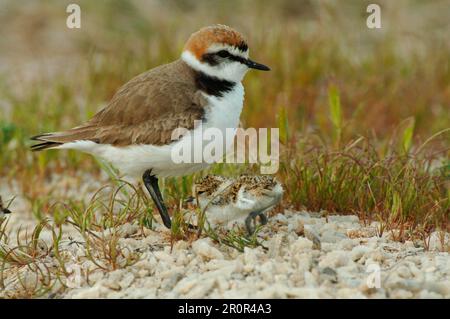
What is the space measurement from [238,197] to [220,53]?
100cm

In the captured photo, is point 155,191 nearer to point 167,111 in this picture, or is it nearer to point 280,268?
point 167,111

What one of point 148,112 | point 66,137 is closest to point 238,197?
point 148,112

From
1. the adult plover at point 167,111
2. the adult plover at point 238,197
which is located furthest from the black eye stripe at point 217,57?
the adult plover at point 238,197

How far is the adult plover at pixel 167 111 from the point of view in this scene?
14.8 ft

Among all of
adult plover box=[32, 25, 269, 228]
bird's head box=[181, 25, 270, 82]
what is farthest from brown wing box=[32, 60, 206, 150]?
bird's head box=[181, 25, 270, 82]

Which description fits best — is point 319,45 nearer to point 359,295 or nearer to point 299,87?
point 299,87

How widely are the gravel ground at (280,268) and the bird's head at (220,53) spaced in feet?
3.35

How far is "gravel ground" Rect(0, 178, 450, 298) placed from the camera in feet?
12.1

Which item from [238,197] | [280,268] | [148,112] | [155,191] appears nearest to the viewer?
[280,268]

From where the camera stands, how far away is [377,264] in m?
3.95

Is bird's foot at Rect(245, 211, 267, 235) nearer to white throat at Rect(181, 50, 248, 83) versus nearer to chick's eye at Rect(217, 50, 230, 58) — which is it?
white throat at Rect(181, 50, 248, 83)

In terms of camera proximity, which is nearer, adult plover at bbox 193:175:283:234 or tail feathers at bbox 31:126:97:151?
adult plover at bbox 193:175:283:234

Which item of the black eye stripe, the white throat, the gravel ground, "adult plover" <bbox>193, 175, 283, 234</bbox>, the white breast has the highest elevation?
the black eye stripe

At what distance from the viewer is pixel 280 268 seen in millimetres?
3854
